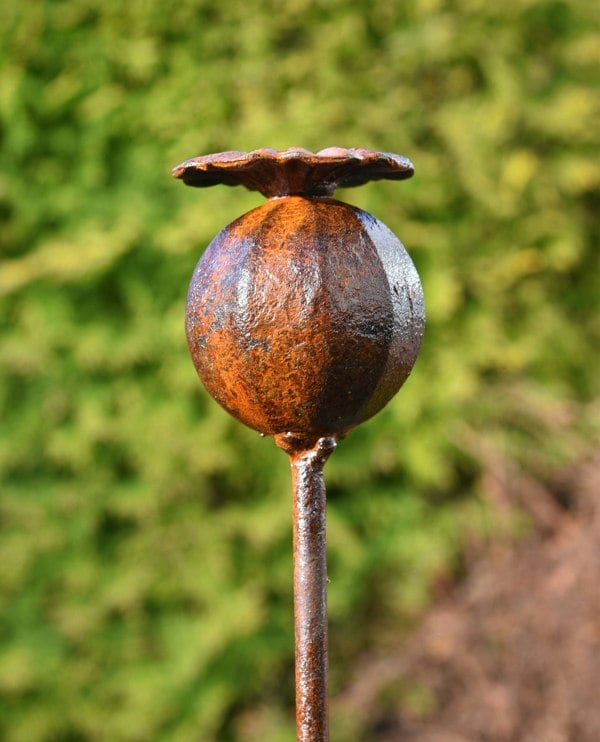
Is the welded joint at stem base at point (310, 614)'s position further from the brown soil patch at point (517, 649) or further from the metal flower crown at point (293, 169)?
the brown soil patch at point (517, 649)

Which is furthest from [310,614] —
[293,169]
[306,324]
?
[293,169]

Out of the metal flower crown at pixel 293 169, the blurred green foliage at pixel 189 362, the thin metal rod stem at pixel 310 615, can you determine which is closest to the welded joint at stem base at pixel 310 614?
the thin metal rod stem at pixel 310 615

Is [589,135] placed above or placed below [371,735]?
above

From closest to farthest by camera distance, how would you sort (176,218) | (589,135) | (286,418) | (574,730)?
(286,418) → (574,730) → (176,218) → (589,135)

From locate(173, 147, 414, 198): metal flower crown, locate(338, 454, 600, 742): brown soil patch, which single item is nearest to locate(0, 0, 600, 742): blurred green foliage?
locate(338, 454, 600, 742): brown soil patch

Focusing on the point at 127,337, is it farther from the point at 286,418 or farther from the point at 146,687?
the point at 286,418

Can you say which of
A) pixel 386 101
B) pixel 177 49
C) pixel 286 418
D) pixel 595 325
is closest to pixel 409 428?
pixel 595 325

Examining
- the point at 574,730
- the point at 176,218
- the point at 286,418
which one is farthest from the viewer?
the point at 176,218
